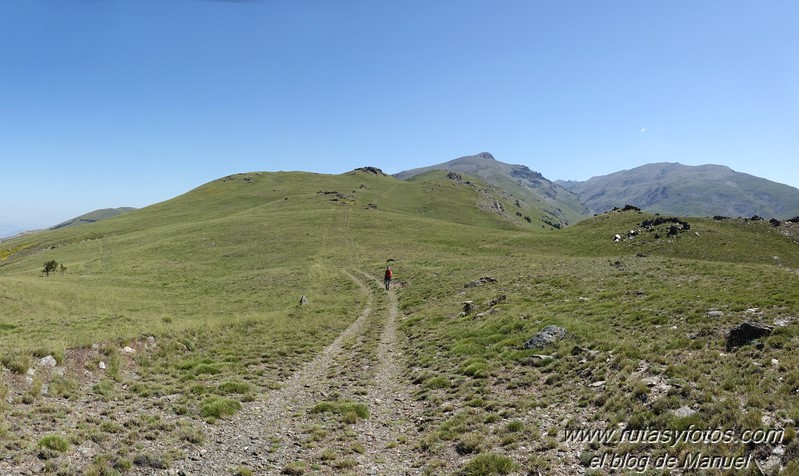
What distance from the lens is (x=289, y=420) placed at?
14.9 m

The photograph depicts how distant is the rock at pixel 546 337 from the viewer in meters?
19.6

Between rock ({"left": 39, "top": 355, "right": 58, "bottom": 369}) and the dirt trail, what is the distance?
24.5 ft

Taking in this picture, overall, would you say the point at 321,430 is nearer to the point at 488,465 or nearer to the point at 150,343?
the point at 488,465

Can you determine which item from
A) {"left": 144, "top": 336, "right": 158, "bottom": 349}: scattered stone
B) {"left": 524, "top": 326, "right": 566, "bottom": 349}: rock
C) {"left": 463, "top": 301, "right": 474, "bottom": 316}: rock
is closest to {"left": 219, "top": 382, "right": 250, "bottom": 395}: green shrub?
{"left": 144, "top": 336, "right": 158, "bottom": 349}: scattered stone

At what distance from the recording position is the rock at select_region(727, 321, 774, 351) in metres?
14.9

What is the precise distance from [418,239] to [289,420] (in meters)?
76.2

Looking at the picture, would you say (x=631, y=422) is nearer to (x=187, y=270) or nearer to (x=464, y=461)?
(x=464, y=461)

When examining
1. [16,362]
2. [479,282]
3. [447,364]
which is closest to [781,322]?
[447,364]

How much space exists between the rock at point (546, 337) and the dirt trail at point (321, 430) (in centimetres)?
662

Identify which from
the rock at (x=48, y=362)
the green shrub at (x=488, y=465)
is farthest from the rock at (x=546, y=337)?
the rock at (x=48, y=362)

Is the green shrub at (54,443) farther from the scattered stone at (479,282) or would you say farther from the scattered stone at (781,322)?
the scattered stone at (479,282)

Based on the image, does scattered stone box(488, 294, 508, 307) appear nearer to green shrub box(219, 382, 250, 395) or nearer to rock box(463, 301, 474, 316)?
rock box(463, 301, 474, 316)

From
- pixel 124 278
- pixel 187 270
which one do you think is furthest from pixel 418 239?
pixel 124 278

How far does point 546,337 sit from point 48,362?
→ 21.7 m
